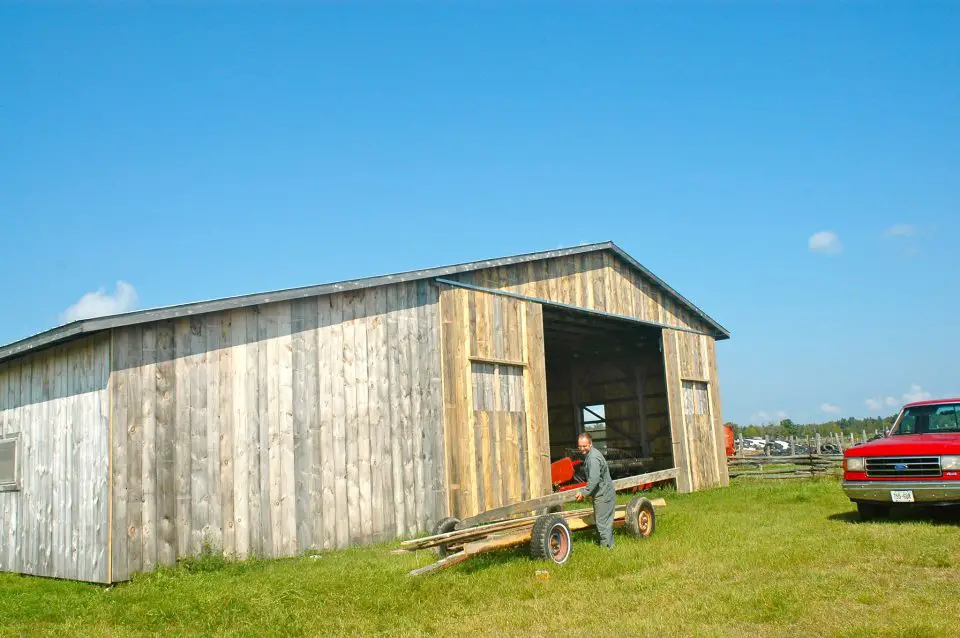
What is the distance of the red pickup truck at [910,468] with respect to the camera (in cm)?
1209

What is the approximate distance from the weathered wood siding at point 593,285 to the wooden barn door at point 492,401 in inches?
15.9

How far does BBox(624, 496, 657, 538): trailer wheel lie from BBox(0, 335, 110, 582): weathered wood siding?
7224mm

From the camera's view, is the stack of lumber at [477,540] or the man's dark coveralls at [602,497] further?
the man's dark coveralls at [602,497]

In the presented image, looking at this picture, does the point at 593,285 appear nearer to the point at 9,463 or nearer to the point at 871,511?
the point at 871,511

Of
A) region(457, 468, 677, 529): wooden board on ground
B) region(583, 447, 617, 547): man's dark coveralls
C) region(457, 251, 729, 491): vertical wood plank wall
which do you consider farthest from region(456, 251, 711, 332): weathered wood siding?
region(583, 447, 617, 547): man's dark coveralls

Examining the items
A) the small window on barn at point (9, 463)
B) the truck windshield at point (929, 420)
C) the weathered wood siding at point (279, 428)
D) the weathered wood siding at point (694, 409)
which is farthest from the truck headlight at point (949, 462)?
the small window on barn at point (9, 463)

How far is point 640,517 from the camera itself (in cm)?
1219

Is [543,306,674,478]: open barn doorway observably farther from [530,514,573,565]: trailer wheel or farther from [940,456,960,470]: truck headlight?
[530,514,573,565]: trailer wheel

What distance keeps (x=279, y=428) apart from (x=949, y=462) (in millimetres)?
10099

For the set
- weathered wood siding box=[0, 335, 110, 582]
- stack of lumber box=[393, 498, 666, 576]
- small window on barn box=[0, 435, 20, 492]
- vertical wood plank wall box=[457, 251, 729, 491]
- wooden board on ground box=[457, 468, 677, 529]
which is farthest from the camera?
vertical wood plank wall box=[457, 251, 729, 491]

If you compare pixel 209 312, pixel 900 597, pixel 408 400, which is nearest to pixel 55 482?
pixel 209 312

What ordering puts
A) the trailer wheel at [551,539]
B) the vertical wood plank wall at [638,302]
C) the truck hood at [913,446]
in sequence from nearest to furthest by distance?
the trailer wheel at [551,539], the truck hood at [913,446], the vertical wood plank wall at [638,302]

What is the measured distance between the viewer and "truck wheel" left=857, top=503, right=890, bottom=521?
13.2m

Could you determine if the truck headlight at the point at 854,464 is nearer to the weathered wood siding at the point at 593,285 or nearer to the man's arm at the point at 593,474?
the man's arm at the point at 593,474
